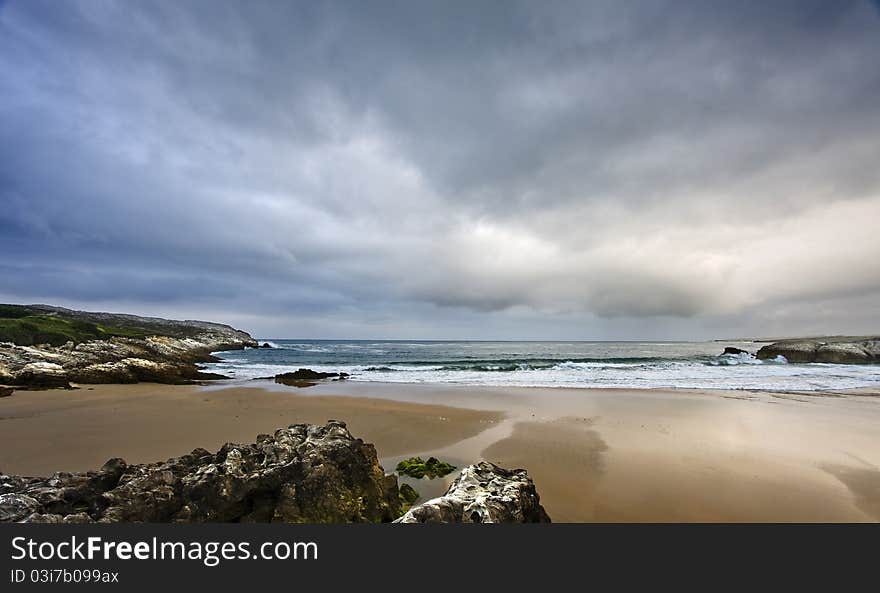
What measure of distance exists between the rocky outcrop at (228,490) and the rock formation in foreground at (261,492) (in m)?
0.01

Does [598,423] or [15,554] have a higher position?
[15,554]

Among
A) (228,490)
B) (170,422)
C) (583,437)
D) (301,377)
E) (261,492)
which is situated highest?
(228,490)

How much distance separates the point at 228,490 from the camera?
4.66 metres

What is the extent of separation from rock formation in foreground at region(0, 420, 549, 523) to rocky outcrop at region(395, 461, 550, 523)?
0.4 inches

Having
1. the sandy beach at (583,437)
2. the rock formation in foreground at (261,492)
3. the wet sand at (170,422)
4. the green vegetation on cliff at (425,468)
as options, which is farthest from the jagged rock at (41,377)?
the green vegetation on cliff at (425,468)

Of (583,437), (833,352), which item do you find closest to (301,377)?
(583,437)

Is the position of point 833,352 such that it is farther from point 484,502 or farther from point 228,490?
point 228,490

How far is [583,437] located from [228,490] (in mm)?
9327

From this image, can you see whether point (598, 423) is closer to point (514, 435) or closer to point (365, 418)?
point (514, 435)

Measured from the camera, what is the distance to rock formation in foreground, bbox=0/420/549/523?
408 cm

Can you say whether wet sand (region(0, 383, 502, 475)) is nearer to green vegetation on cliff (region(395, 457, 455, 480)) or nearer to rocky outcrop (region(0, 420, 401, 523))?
green vegetation on cliff (region(395, 457, 455, 480))

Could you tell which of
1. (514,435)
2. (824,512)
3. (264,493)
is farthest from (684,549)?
(514,435)

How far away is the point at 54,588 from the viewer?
2.72m

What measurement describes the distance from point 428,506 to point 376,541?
1.21m
